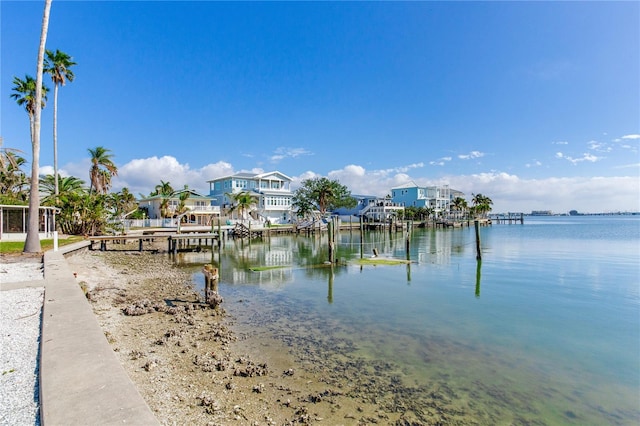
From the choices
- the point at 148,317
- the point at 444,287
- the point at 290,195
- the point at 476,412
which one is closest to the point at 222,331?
the point at 148,317

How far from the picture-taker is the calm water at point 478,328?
741cm

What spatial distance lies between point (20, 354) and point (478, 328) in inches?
486

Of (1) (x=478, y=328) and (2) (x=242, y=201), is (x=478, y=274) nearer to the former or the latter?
(1) (x=478, y=328)

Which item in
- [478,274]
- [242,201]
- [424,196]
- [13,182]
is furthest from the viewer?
[424,196]

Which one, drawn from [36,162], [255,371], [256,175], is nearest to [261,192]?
[256,175]

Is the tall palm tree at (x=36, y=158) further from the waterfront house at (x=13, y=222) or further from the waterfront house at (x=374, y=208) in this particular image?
the waterfront house at (x=374, y=208)

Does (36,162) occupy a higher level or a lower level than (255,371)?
higher

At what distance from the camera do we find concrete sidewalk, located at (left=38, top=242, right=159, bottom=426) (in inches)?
156

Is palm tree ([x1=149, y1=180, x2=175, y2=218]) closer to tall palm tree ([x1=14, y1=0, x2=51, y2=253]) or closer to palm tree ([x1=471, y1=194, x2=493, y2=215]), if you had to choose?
tall palm tree ([x1=14, y1=0, x2=51, y2=253])

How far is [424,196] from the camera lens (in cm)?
9512

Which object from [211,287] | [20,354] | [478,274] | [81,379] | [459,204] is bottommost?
[478,274]

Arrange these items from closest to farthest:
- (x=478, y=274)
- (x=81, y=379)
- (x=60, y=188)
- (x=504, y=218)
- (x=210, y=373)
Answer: (x=81, y=379) < (x=210, y=373) < (x=478, y=274) < (x=60, y=188) < (x=504, y=218)

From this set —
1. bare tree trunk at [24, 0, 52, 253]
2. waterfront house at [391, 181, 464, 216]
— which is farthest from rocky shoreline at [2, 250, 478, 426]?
waterfront house at [391, 181, 464, 216]

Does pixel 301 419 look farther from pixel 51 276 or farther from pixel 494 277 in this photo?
pixel 494 277
